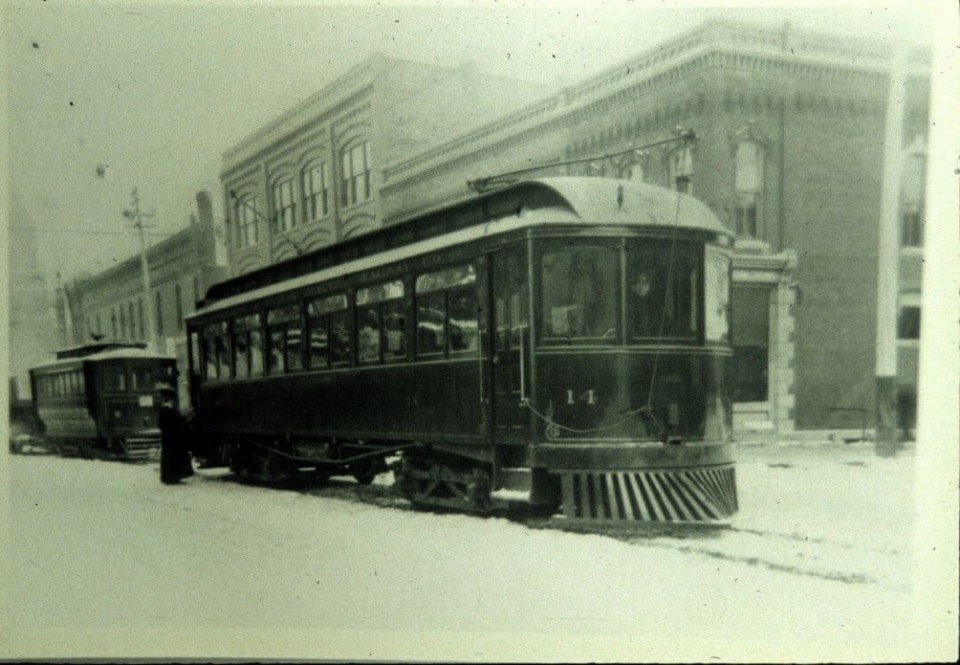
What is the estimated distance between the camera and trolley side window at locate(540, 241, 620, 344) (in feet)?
21.2

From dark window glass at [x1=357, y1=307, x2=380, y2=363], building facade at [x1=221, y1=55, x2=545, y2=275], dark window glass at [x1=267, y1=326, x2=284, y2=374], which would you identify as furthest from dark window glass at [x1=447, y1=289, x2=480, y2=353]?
dark window glass at [x1=267, y1=326, x2=284, y2=374]

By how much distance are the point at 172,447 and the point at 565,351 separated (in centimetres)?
597

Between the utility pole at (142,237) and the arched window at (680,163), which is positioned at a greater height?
the arched window at (680,163)

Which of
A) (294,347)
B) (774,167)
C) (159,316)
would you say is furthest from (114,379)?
(774,167)

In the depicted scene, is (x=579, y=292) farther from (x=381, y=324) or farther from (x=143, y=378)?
(x=143, y=378)

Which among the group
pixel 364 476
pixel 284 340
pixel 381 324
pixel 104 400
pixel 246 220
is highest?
pixel 246 220

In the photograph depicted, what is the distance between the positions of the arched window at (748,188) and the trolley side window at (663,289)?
2075 millimetres

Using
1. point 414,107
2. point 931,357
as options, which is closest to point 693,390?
point 931,357

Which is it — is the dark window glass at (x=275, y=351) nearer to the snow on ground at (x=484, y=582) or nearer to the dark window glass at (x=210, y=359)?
the dark window glass at (x=210, y=359)

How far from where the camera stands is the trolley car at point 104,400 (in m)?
9.52

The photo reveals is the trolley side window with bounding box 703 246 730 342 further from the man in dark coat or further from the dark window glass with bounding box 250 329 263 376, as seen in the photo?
the man in dark coat

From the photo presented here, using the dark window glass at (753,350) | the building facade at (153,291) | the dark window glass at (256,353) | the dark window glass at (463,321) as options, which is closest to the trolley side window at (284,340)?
the dark window glass at (256,353)

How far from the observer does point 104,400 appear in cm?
1170

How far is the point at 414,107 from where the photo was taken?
345 inches
